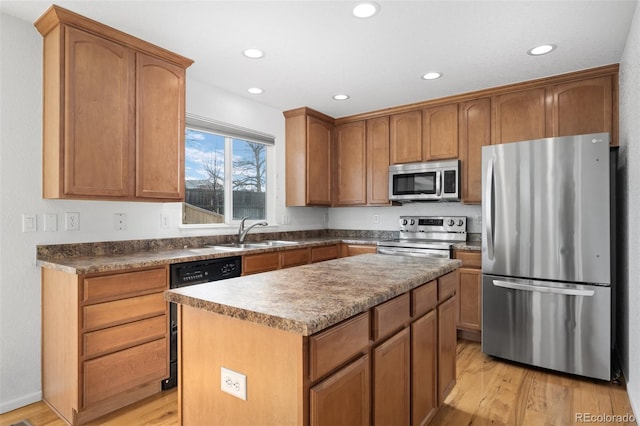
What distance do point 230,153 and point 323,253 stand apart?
1491mm

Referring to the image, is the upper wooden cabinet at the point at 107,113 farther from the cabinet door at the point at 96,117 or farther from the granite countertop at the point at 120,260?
the granite countertop at the point at 120,260

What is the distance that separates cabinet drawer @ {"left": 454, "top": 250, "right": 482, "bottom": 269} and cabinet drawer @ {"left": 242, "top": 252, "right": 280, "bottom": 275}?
1.75 m

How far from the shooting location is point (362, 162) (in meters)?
4.54

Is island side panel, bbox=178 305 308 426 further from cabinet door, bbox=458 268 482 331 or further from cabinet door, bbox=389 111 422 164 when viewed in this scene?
cabinet door, bbox=389 111 422 164

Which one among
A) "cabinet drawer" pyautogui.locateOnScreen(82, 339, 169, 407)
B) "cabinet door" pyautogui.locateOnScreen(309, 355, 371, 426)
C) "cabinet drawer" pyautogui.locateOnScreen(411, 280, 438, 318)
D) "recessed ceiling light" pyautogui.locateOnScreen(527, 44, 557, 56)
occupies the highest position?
"recessed ceiling light" pyautogui.locateOnScreen(527, 44, 557, 56)

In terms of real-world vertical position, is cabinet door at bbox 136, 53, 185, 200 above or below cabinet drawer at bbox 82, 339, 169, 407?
above

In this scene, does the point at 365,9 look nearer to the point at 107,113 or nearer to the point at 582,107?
the point at 107,113

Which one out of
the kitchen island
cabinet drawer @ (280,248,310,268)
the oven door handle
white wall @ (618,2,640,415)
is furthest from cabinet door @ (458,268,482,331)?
the kitchen island

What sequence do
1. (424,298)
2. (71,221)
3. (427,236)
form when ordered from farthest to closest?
(427,236) < (71,221) < (424,298)

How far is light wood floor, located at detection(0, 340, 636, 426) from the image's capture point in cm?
214

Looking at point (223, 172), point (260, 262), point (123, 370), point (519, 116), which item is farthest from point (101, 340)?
point (519, 116)

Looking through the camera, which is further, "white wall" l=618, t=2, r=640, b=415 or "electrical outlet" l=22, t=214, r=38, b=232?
"electrical outlet" l=22, t=214, r=38, b=232

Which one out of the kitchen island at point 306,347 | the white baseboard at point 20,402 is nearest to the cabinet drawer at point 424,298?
the kitchen island at point 306,347

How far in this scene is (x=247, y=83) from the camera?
344 centimetres
